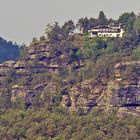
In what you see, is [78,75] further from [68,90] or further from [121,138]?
[121,138]

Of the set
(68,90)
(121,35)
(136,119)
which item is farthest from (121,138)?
(121,35)

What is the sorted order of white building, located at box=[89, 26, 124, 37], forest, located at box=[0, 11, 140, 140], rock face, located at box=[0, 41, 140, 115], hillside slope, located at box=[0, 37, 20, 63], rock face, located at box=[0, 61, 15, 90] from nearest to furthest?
forest, located at box=[0, 11, 140, 140], rock face, located at box=[0, 41, 140, 115], rock face, located at box=[0, 61, 15, 90], white building, located at box=[89, 26, 124, 37], hillside slope, located at box=[0, 37, 20, 63]

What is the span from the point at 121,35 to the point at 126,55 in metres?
7.36

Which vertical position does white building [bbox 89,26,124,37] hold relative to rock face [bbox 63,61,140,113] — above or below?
above

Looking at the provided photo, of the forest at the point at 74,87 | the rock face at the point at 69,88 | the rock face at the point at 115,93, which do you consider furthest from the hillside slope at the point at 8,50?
the rock face at the point at 115,93

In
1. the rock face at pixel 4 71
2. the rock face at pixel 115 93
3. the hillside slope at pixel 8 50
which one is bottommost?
the rock face at pixel 115 93

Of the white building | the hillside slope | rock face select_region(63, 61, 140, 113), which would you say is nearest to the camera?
rock face select_region(63, 61, 140, 113)

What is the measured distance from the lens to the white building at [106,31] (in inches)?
4914

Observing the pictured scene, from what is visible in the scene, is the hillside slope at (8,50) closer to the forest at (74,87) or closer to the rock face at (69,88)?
the forest at (74,87)

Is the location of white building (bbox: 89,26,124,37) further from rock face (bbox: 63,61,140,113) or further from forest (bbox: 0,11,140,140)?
rock face (bbox: 63,61,140,113)

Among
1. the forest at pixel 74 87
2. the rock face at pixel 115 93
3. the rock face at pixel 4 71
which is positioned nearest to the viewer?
the forest at pixel 74 87

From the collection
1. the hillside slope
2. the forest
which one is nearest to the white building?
the forest

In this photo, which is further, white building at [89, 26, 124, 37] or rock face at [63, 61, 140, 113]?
Result: white building at [89, 26, 124, 37]

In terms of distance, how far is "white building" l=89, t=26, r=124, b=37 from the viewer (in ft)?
409
